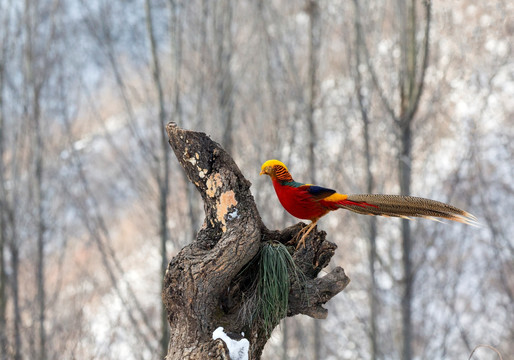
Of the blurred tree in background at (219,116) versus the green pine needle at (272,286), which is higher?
the blurred tree in background at (219,116)

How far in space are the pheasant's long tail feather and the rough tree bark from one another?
0.42m

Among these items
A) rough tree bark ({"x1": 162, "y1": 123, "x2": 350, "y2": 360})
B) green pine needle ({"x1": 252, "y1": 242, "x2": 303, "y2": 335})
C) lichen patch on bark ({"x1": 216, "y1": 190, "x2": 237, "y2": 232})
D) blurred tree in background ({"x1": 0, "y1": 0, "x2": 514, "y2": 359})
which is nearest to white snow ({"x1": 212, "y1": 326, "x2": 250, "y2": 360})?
rough tree bark ({"x1": 162, "y1": 123, "x2": 350, "y2": 360})

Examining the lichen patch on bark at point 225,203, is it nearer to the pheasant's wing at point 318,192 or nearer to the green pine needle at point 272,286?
the green pine needle at point 272,286

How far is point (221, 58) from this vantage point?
616 centimetres

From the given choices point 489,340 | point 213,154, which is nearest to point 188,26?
point 213,154

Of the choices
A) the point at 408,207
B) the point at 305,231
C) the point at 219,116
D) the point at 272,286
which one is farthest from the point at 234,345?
the point at 219,116

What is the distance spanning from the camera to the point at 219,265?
235 centimetres

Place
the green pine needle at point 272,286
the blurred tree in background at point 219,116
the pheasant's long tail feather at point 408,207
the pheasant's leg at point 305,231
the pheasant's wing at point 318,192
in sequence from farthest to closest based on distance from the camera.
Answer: the blurred tree in background at point 219,116 < the pheasant's leg at point 305,231 < the green pine needle at point 272,286 < the pheasant's wing at point 318,192 < the pheasant's long tail feather at point 408,207

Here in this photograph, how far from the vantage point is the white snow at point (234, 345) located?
235 centimetres

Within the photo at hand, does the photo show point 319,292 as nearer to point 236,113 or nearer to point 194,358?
point 194,358

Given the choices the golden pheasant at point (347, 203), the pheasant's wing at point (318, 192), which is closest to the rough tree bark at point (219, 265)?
the golden pheasant at point (347, 203)

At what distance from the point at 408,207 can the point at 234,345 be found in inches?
38.2

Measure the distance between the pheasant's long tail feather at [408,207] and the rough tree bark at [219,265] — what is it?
1.37ft

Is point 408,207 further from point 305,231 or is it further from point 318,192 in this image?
point 305,231
